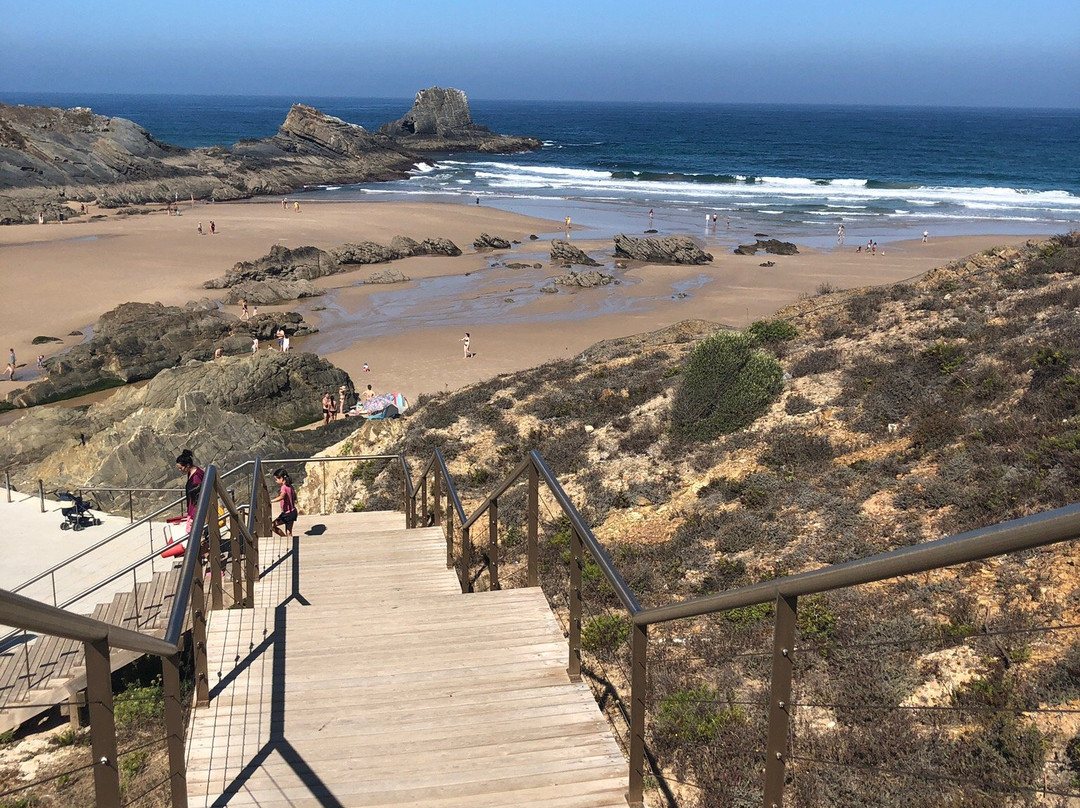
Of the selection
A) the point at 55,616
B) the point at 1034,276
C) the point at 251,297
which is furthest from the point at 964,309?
the point at 251,297

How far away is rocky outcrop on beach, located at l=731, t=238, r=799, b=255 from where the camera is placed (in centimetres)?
4388

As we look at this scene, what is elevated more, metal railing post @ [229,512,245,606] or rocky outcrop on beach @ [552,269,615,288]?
metal railing post @ [229,512,245,606]

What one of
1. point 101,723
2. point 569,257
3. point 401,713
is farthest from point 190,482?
point 569,257

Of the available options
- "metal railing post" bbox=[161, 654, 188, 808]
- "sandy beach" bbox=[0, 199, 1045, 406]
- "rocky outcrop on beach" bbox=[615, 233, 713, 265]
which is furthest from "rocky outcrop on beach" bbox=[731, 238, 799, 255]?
"metal railing post" bbox=[161, 654, 188, 808]

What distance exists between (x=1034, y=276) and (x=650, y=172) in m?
68.9

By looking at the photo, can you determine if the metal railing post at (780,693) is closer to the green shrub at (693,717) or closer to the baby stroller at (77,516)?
the green shrub at (693,717)

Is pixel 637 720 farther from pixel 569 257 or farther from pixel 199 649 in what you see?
pixel 569 257

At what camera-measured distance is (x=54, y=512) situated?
1514cm

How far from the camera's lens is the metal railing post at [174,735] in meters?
3.58

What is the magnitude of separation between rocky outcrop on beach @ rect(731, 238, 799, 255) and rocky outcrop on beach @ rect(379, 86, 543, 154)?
7485 cm

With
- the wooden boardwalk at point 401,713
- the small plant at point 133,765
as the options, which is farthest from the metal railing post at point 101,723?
the small plant at point 133,765

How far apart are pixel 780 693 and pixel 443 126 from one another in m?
125

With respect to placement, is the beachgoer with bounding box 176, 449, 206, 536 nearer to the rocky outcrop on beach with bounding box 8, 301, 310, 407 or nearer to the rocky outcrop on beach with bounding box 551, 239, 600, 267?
the rocky outcrop on beach with bounding box 8, 301, 310, 407

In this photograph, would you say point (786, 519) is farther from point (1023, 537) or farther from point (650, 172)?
point (650, 172)
